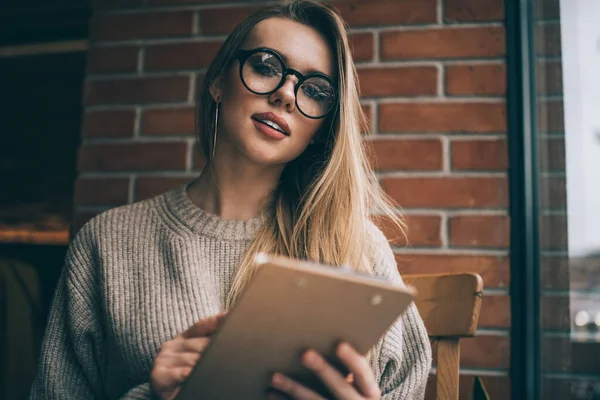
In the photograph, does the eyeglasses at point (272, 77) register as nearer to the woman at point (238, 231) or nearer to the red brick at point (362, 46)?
the woman at point (238, 231)

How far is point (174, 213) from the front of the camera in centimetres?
123

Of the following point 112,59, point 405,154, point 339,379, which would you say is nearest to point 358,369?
point 339,379

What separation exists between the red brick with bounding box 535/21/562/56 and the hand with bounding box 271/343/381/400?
0.83m

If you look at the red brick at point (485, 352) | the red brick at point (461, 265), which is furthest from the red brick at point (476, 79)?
the red brick at point (485, 352)

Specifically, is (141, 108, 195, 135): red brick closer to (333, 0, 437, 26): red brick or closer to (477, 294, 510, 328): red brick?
(333, 0, 437, 26): red brick

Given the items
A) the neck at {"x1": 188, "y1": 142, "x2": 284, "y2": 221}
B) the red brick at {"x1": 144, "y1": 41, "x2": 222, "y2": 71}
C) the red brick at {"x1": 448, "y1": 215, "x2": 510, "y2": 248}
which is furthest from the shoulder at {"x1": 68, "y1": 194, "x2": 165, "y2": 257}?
the red brick at {"x1": 448, "y1": 215, "x2": 510, "y2": 248}

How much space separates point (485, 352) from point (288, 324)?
3.04ft

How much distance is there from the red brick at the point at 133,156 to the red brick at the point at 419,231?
639 mm

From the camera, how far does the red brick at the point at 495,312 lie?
1.42m

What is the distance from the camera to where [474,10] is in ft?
4.97

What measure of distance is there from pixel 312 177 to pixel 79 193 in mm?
789

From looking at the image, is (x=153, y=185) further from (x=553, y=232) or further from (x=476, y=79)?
(x=553, y=232)

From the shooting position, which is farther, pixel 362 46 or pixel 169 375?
pixel 362 46

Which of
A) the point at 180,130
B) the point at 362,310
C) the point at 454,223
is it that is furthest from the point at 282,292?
the point at 180,130
